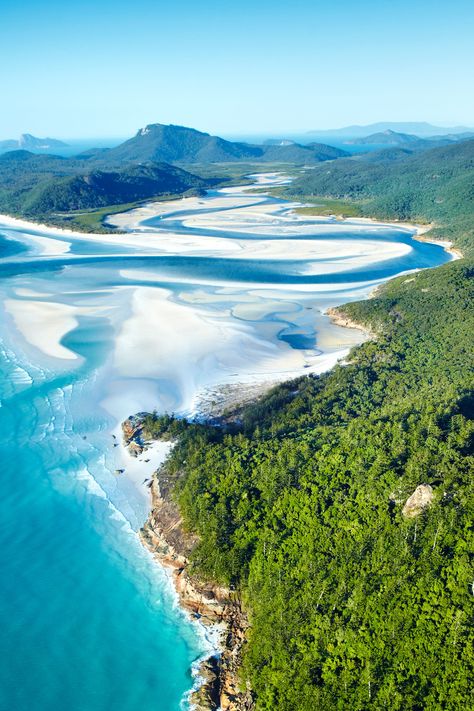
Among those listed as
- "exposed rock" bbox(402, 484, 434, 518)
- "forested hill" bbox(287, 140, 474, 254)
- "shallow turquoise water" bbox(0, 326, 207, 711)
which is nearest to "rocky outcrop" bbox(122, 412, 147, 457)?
"shallow turquoise water" bbox(0, 326, 207, 711)

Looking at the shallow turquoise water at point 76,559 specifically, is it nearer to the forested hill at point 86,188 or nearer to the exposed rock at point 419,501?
the exposed rock at point 419,501

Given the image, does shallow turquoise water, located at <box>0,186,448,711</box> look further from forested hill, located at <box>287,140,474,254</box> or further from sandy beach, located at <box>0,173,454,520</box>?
forested hill, located at <box>287,140,474,254</box>

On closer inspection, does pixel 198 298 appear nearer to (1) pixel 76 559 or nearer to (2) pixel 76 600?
(1) pixel 76 559

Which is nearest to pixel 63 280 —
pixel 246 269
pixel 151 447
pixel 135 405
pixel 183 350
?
pixel 246 269

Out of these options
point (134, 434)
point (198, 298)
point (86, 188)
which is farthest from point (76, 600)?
point (86, 188)

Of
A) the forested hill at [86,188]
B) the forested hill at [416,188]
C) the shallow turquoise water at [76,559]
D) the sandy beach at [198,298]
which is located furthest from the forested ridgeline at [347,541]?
the forested hill at [86,188]

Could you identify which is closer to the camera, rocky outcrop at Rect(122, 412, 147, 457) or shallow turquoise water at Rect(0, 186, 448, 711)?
shallow turquoise water at Rect(0, 186, 448, 711)
